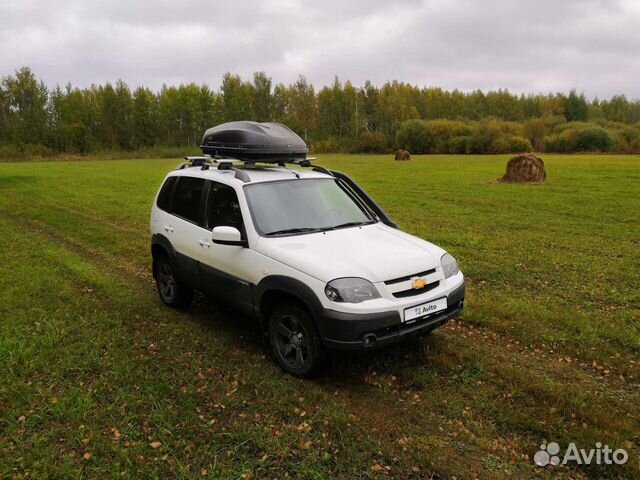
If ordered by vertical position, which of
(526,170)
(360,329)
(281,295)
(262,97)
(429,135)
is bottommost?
(360,329)

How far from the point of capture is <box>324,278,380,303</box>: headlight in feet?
13.2

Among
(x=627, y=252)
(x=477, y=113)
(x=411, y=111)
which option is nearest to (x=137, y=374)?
(x=627, y=252)

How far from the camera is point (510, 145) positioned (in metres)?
64.2

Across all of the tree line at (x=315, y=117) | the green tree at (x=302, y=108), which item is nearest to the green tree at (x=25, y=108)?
the tree line at (x=315, y=117)

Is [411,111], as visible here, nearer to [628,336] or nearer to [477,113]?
[477,113]

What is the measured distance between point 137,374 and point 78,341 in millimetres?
1237

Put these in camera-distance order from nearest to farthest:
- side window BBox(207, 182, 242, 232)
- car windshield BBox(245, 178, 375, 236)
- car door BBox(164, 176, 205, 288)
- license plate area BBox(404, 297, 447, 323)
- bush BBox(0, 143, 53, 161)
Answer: license plate area BBox(404, 297, 447, 323) → car windshield BBox(245, 178, 375, 236) → side window BBox(207, 182, 242, 232) → car door BBox(164, 176, 205, 288) → bush BBox(0, 143, 53, 161)

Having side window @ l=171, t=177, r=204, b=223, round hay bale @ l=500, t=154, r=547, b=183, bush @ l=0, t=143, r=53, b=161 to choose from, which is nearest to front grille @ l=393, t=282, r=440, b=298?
side window @ l=171, t=177, r=204, b=223

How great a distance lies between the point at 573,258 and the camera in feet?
28.8

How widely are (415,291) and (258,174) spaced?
7.51ft

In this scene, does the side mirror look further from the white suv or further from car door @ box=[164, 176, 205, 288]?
car door @ box=[164, 176, 205, 288]

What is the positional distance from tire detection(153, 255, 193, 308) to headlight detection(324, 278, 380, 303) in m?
2.80

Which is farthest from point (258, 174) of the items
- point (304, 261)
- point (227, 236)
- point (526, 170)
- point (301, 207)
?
point (526, 170)

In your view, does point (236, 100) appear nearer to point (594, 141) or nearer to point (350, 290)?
point (594, 141)
